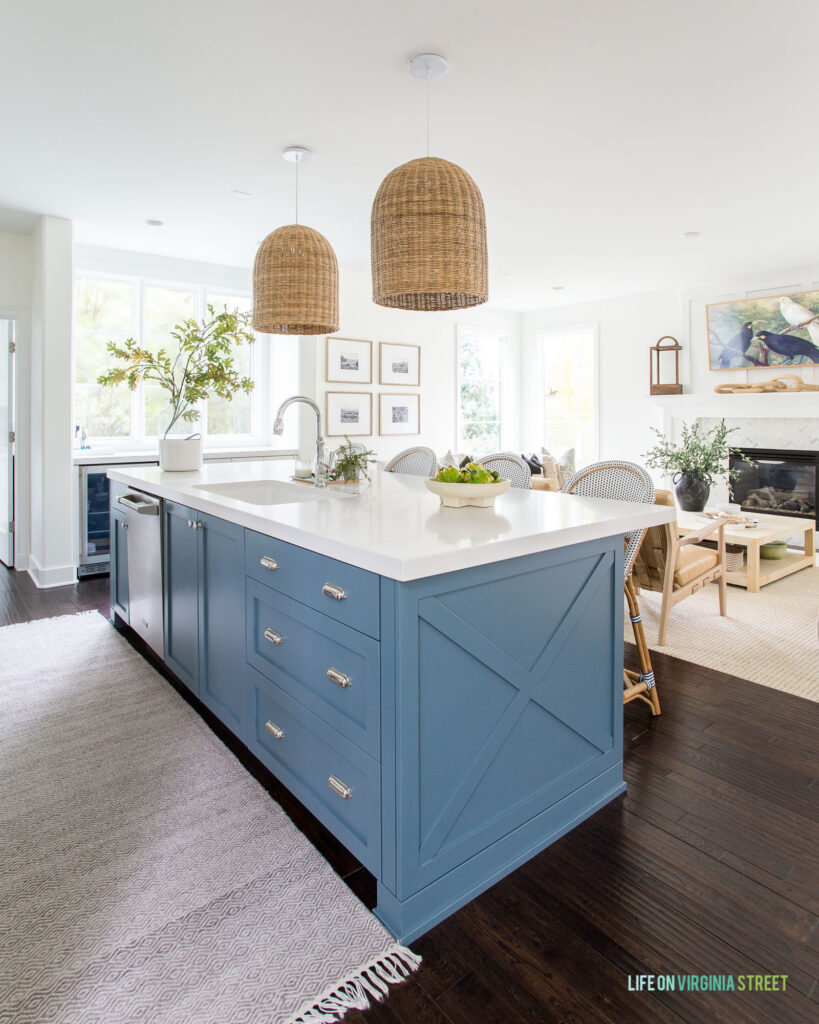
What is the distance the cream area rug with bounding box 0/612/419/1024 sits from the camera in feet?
4.43

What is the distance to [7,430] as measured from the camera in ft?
16.9

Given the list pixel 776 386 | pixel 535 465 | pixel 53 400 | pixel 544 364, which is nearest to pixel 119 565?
pixel 53 400

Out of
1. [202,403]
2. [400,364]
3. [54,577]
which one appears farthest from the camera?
[400,364]

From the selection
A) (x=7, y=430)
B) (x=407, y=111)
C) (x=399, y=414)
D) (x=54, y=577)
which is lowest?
(x=54, y=577)

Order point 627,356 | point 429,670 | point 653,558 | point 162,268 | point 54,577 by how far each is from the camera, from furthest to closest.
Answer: point 627,356 < point 162,268 < point 54,577 < point 653,558 < point 429,670

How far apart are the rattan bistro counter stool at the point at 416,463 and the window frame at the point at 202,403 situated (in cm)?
261

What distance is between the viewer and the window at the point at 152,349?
5.46 metres

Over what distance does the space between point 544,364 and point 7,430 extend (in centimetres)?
620

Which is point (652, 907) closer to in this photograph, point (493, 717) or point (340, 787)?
point (493, 717)

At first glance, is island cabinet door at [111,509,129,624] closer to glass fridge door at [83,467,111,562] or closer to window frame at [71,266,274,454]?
glass fridge door at [83,467,111,562]

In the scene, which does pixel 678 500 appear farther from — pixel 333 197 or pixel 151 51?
pixel 151 51

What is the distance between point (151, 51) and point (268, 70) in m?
0.46

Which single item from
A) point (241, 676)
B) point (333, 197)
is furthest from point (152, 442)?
point (241, 676)

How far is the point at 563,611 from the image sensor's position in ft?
5.96
